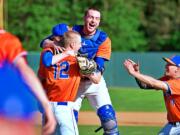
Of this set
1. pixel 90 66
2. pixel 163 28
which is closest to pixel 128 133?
pixel 90 66

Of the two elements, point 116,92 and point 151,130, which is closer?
point 151,130

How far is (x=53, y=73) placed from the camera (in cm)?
645

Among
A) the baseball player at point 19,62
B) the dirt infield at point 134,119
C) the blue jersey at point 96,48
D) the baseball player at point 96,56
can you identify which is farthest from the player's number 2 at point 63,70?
the dirt infield at point 134,119

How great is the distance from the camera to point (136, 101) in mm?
15625

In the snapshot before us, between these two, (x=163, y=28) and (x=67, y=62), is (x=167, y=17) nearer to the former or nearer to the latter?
(x=163, y=28)

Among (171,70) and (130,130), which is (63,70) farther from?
(130,130)

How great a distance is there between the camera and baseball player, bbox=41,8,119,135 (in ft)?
24.3

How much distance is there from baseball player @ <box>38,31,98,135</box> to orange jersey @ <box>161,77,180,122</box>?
1058 millimetres

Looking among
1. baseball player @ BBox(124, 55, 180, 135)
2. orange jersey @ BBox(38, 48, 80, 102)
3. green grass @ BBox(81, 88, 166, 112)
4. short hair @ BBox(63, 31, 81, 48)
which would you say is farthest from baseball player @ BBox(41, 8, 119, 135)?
green grass @ BBox(81, 88, 166, 112)

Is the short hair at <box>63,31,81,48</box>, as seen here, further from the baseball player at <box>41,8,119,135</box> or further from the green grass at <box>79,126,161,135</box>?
the green grass at <box>79,126,161,135</box>

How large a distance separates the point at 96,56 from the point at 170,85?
1052 mm

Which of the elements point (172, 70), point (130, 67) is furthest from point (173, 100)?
point (130, 67)

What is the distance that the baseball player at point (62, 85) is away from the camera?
250 inches

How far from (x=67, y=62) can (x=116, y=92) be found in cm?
1148
